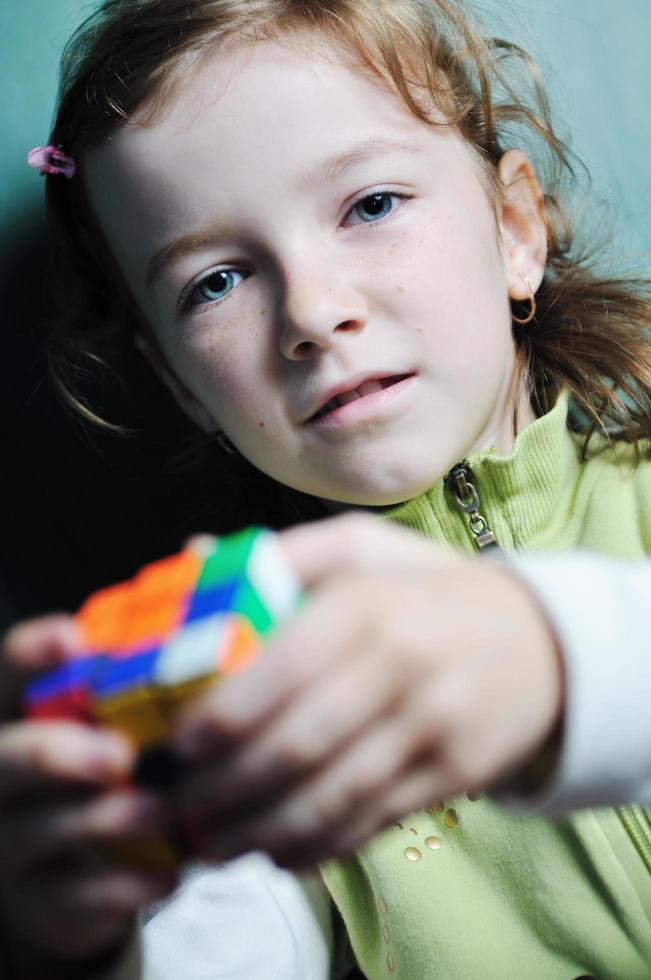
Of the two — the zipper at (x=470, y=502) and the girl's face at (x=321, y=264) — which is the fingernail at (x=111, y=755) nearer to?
Answer: the girl's face at (x=321, y=264)

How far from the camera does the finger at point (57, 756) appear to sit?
13.9 inches

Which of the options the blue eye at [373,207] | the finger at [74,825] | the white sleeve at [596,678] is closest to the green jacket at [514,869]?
the blue eye at [373,207]

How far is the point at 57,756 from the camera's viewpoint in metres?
0.36

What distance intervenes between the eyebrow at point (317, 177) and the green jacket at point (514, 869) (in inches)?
10.5

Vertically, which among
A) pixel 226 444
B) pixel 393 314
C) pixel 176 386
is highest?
pixel 393 314

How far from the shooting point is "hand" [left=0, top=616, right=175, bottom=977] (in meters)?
0.36

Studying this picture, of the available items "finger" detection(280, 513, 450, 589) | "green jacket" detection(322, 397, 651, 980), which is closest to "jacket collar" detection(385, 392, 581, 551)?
"green jacket" detection(322, 397, 651, 980)

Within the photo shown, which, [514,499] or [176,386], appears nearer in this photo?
[514,499]

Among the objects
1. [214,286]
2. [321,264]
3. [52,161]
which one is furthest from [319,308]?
[52,161]

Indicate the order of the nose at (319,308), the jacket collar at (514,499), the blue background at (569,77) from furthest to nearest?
the blue background at (569,77), the jacket collar at (514,499), the nose at (319,308)

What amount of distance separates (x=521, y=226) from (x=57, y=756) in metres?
0.73

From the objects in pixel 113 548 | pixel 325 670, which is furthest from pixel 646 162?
pixel 325 670

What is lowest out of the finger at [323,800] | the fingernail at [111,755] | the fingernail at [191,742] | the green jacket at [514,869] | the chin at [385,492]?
the green jacket at [514,869]

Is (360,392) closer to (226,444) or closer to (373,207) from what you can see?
(373,207)
